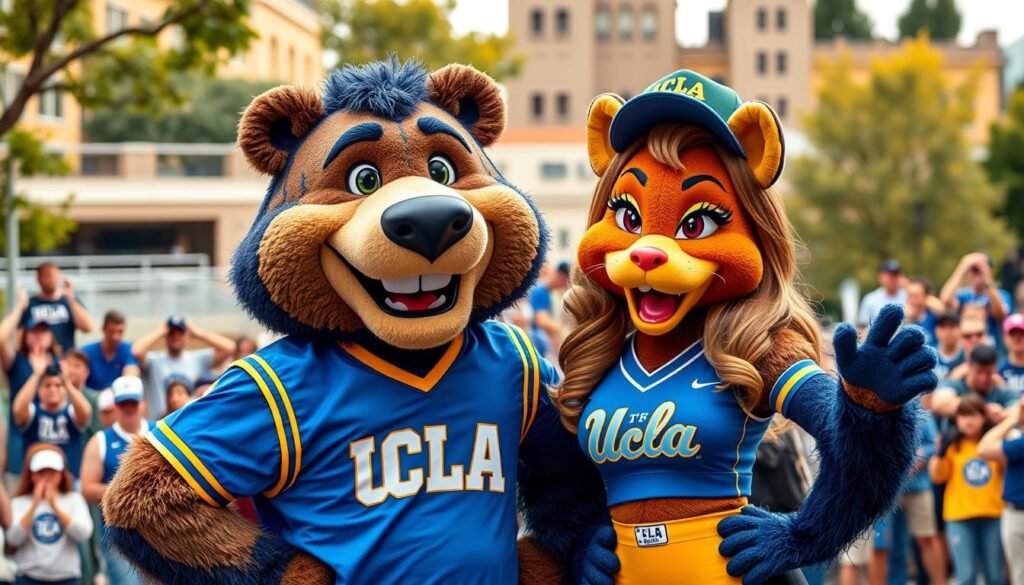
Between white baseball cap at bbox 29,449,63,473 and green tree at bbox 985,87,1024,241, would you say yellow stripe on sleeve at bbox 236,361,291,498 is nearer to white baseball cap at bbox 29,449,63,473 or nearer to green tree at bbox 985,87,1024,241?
white baseball cap at bbox 29,449,63,473

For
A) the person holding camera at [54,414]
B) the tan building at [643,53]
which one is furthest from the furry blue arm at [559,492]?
the tan building at [643,53]

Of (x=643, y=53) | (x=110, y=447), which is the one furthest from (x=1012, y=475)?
(x=643, y=53)

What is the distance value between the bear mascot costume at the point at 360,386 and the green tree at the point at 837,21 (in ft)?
278

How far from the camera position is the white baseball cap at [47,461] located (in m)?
7.84

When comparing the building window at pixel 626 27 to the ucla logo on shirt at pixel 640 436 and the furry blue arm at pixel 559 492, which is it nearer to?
the furry blue arm at pixel 559 492

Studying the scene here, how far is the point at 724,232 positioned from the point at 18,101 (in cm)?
821

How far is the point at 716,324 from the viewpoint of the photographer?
4059 mm

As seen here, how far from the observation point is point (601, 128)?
4.36 m

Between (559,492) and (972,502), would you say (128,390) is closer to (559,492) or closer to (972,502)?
(559,492)

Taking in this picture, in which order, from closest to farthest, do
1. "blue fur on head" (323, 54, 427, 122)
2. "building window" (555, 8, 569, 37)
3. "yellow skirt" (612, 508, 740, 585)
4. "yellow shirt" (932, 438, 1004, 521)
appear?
"yellow skirt" (612, 508, 740, 585)
"blue fur on head" (323, 54, 427, 122)
"yellow shirt" (932, 438, 1004, 521)
"building window" (555, 8, 569, 37)

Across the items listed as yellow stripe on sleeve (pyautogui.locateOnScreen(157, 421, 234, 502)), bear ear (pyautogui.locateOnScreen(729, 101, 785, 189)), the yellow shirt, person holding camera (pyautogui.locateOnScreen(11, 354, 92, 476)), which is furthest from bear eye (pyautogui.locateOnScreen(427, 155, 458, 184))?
the yellow shirt

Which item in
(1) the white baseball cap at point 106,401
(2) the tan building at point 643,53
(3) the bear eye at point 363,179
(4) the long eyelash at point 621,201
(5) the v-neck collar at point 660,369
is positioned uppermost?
(2) the tan building at point 643,53

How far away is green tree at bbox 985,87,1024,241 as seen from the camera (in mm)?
48531

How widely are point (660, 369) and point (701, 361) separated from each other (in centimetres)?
12
